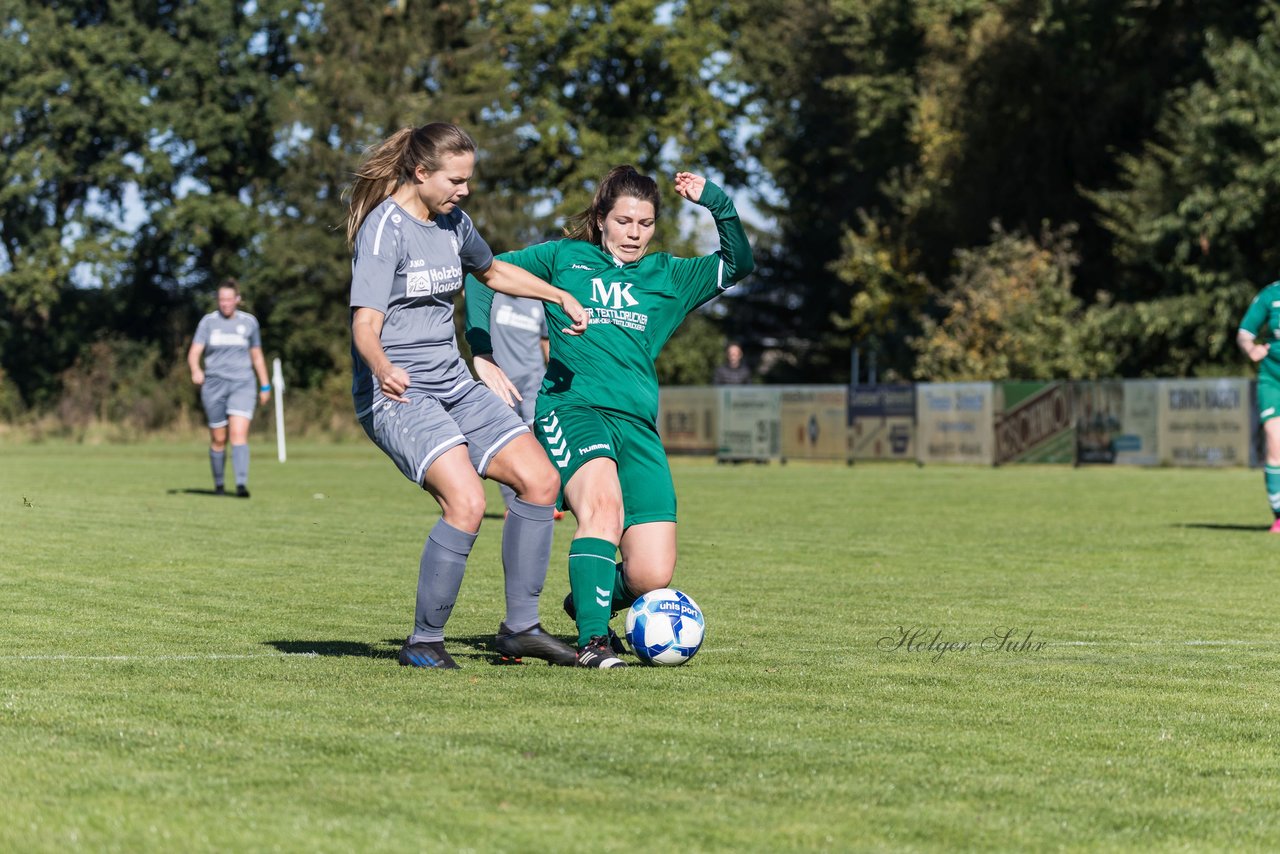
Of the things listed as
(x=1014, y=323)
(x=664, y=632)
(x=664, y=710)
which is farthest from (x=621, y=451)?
(x=1014, y=323)

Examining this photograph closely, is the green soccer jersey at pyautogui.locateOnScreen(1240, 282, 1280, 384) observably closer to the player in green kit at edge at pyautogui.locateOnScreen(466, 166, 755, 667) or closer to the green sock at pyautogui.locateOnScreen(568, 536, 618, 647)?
the player in green kit at edge at pyautogui.locateOnScreen(466, 166, 755, 667)

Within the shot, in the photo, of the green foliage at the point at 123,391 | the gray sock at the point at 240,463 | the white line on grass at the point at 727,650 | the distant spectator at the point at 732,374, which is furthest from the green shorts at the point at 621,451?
the green foliage at the point at 123,391

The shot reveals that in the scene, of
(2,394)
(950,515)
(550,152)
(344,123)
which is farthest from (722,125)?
(950,515)

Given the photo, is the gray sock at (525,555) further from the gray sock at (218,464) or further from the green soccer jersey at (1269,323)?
the gray sock at (218,464)

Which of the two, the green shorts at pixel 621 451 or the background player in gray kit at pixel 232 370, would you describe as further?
the background player in gray kit at pixel 232 370

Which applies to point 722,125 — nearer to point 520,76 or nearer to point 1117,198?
point 520,76

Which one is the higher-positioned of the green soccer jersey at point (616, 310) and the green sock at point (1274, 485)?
the green soccer jersey at point (616, 310)

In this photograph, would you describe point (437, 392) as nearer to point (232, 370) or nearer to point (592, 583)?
point (592, 583)

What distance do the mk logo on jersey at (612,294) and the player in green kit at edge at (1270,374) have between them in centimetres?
915

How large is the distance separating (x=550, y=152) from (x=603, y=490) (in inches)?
2041

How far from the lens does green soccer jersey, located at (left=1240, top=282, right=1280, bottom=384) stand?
15.4 meters

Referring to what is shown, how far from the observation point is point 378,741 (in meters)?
5.21

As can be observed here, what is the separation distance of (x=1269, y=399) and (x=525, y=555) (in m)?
10.3

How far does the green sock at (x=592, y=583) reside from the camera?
7.27 metres
